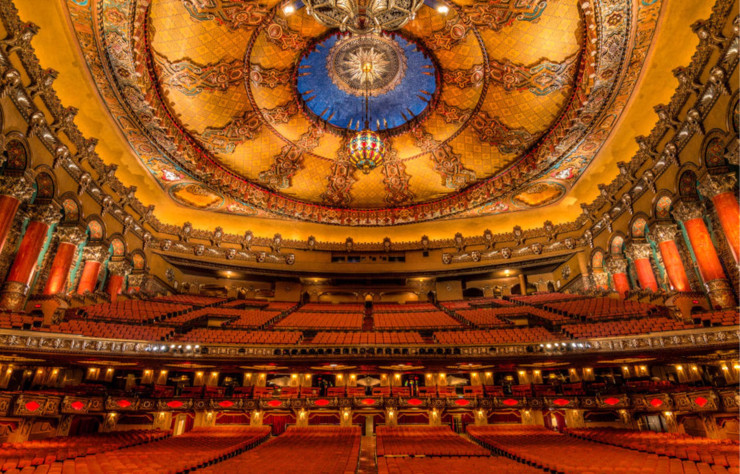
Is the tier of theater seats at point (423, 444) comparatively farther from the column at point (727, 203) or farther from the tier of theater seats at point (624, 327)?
the column at point (727, 203)

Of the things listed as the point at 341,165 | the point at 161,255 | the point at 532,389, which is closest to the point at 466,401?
the point at 532,389

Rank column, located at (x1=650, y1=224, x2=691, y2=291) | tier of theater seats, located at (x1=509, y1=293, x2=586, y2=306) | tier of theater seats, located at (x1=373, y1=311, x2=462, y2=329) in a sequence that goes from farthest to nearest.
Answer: tier of theater seats, located at (x1=509, y1=293, x2=586, y2=306)
tier of theater seats, located at (x1=373, y1=311, x2=462, y2=329)
column, located at (x1=650, y1=224, x2=691, y2=291)

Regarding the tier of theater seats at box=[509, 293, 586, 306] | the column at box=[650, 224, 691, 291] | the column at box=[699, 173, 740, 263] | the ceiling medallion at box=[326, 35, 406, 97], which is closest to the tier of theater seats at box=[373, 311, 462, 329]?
the tier of theater seats at box=[509, 293, 586, 306]

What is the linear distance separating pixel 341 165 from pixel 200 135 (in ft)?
21.7

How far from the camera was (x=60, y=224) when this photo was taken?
12.4m

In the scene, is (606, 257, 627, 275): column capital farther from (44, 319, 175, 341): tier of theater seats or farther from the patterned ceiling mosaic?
(44, 319, 175, 341): tier of theater seats

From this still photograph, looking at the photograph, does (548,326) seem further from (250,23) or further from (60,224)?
(60,224)

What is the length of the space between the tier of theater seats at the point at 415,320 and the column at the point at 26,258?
11461 mm

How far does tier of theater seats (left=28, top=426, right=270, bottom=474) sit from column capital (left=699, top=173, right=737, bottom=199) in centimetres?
1354

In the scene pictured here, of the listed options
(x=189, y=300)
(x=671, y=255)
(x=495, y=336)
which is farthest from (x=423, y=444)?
(x=189, y=300)

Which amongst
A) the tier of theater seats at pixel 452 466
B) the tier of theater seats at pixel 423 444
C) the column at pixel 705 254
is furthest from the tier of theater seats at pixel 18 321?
the column at pixel 705 254

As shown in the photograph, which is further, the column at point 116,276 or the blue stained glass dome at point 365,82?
the column at point 116,276

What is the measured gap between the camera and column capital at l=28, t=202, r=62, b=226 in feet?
35.7

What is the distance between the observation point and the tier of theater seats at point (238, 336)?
37.5 ft
